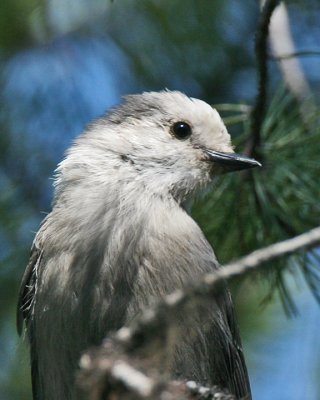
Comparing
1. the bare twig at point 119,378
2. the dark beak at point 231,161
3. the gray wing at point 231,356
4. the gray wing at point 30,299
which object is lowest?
the gray wing at point 231,356

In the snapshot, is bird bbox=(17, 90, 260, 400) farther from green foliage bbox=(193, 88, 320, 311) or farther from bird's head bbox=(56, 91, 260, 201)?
green foliage bbox=(193, 88, 320, 311)

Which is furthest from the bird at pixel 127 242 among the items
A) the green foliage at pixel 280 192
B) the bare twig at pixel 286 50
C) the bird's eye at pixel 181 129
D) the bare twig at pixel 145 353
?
the bare twig at pixel 145 353

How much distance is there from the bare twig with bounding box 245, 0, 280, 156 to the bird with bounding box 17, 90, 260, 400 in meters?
0.10

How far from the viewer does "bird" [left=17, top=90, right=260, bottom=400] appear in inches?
118

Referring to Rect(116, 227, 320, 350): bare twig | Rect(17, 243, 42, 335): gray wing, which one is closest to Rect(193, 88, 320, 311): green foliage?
Rect(17, 243, 42, 335): gray wing

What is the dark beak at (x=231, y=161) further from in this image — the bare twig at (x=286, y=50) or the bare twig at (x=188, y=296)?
the bare twig at (x=188, y=296)

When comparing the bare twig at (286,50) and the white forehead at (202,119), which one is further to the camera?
the bare twig at (286,50)

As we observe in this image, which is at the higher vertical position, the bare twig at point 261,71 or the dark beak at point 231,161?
the bare twig at point 261,71

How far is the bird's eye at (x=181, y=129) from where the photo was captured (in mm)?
3572

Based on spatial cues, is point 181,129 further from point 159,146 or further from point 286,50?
point 286,50

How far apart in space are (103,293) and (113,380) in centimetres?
165

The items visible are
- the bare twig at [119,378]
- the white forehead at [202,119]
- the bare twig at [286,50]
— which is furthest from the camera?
the bare twig at [286,50]

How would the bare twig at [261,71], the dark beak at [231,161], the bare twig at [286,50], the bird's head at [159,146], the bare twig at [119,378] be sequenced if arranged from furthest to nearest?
the bare twig at [286,50], the bird's head at [159,146], the dark beak at [231,161], the bare twig at [261,71], the bare twig at [119,378]

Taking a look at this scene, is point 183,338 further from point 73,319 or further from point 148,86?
point 148,86
